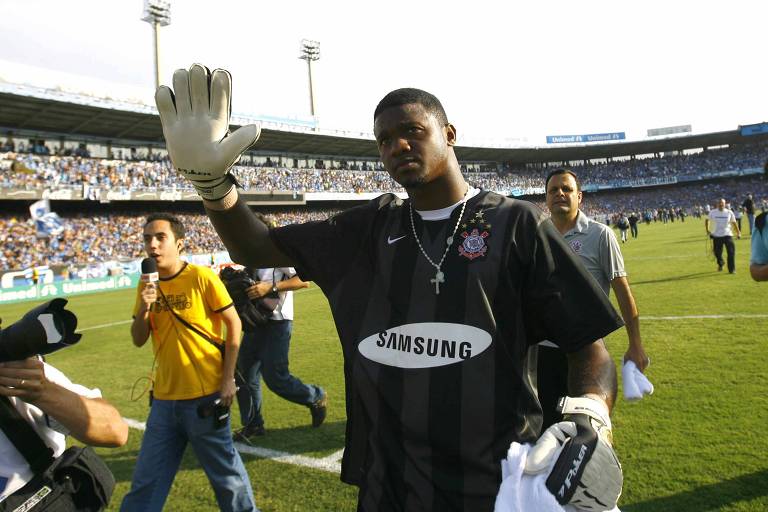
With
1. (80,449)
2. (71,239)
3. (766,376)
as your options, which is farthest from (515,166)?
(80,449)

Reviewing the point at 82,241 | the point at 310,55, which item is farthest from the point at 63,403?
the point at 310,55

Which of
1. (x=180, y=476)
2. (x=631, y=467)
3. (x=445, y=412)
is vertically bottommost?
(x=180, y=476)

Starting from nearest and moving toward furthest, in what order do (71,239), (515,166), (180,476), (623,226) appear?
(180,476)
(623,226)
(71,239)
(515,166)

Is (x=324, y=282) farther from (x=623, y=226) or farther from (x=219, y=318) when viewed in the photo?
(x=623, y=226)


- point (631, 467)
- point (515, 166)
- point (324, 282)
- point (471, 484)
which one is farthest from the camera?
point (515, 166)

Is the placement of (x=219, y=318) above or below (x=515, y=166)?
below

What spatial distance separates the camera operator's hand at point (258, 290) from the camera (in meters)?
5.04

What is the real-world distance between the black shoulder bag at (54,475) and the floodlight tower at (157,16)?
46.0m

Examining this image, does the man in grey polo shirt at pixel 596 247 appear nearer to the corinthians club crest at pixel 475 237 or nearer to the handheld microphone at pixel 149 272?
the corinthians club crest at pixel 475 237

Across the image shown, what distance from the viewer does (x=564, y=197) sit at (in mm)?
4176

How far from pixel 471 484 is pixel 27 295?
25671 mm

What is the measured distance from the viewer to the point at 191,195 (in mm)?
38344

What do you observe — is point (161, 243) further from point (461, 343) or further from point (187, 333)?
point (461, 343)

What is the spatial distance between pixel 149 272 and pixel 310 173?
48.0m
